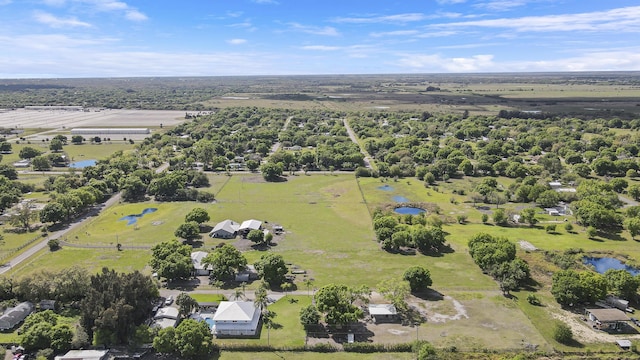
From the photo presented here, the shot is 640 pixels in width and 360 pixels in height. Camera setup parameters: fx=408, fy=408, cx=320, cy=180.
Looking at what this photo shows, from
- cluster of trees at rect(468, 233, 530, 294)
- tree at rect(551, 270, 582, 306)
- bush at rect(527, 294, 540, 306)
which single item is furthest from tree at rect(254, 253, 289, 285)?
tree at rect(551, 270, 582, 306)

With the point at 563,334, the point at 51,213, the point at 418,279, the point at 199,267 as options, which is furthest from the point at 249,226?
the point at 563,334

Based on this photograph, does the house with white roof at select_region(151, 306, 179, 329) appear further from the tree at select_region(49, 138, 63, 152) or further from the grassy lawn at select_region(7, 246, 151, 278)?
the tree at select_region(49, 138, 63, 152)

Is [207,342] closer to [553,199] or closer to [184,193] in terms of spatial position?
[184,193]

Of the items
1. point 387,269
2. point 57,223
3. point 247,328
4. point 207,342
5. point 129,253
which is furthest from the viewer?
point 57,223

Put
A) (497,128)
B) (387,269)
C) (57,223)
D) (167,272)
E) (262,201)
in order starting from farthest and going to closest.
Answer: (497,128)
(262,201)
(57,223)
(387,269)
(167,272)

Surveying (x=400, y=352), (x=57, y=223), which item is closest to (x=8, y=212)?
(x=57, y=223)

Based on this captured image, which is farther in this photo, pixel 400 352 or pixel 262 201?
pixel 262 201
